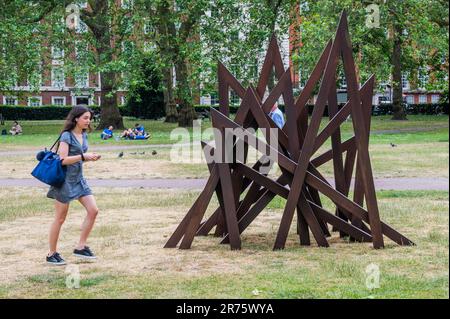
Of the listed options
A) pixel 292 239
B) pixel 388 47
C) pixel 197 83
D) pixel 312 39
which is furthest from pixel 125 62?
pixel 292 239

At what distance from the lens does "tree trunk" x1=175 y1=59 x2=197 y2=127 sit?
42.3 m

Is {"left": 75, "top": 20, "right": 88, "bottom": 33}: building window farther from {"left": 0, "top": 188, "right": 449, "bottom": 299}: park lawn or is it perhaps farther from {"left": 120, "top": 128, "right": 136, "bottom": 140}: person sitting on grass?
{"left": 0, "top": 188, "right": 449, "bottom": 299}: park lawn

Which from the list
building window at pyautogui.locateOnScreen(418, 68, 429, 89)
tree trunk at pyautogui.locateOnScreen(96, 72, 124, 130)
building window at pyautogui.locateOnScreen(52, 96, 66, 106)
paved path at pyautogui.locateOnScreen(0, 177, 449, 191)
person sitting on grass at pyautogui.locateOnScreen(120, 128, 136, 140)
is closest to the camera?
paved path at pyautogui.locateOnScreen(0, 177, 449, 191)

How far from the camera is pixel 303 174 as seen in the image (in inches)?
363

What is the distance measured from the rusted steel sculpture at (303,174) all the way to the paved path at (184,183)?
5452mm

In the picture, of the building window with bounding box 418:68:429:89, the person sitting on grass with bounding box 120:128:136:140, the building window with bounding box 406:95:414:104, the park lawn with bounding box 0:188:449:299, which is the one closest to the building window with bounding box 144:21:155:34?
the person sitting on grass with bounding box 120:128:136:140

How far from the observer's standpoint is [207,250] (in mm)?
9203

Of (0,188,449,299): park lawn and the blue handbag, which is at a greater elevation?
the blue handbag

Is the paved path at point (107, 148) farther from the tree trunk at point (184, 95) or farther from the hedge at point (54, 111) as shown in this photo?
the hedge at point (54, 111)

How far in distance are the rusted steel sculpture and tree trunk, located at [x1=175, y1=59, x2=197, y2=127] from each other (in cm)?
3157

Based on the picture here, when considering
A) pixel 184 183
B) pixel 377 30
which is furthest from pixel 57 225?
pixel 377 30

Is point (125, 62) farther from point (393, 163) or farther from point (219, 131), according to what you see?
point (219, 131)

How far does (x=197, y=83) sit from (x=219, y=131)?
30423 mm

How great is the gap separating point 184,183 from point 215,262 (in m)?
8.11
